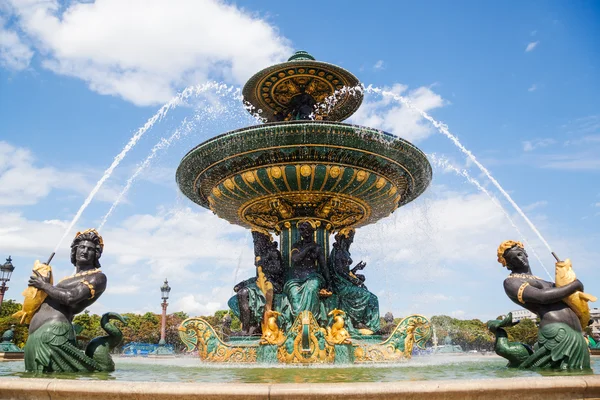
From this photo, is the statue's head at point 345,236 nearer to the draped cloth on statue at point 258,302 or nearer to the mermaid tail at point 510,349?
the draped cloth on statue at point 258,302

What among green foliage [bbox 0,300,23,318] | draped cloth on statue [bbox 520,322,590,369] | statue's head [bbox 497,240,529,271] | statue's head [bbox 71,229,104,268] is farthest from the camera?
green foliage [bbox 0,300,23,318]

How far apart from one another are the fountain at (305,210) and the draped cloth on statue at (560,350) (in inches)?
125

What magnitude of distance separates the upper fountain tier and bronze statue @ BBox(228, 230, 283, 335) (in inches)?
137

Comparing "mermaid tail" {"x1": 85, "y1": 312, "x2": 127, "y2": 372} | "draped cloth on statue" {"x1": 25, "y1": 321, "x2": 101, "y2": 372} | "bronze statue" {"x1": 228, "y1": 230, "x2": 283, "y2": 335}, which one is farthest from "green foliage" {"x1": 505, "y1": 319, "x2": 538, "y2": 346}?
"draped cloth on statue" {"x1": 25, "y1": 321, "x2": 101, "y2": 372}

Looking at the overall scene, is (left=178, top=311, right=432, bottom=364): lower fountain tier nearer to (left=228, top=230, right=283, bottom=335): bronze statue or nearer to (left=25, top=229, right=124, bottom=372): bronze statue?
(left=228, top=230, right=283, bottom=335): bronze statue

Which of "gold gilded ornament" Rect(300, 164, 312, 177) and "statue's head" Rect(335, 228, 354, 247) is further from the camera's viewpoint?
"statue's head" Rect(335, 228, 354, 247)

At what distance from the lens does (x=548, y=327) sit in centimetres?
544

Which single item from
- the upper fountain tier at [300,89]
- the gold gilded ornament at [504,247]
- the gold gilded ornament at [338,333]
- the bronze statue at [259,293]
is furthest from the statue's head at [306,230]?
the gold gilded ornament at [504,247]

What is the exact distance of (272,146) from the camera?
8828 mm

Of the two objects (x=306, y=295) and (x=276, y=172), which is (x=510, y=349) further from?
(x=276, y=172)

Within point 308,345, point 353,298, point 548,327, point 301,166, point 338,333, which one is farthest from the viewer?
point 353,298

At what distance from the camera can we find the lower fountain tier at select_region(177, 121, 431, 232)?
8.71 m

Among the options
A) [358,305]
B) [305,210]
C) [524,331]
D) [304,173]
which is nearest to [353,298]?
[358,305]

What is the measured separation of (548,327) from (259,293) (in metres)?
5.28
